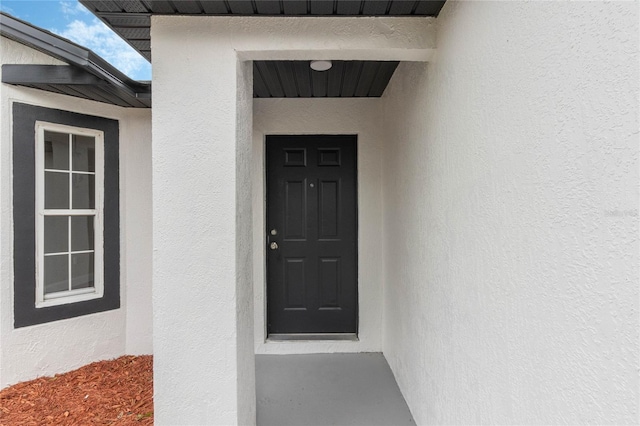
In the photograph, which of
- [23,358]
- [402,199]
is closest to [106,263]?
[23,358]

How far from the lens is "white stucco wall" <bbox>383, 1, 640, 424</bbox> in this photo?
79 centimetres

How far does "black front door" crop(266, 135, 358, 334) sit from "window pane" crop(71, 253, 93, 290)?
174 cm

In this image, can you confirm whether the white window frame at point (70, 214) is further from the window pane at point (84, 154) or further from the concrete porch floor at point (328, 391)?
the concrete porch floor at point (328, 391)

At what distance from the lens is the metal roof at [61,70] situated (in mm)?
2629

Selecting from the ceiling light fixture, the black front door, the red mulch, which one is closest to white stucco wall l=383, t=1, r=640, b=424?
the ceiling light fixture

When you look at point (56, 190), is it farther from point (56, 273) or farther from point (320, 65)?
point (320, 65)

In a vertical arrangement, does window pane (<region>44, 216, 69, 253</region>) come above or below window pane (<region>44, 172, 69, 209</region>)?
below

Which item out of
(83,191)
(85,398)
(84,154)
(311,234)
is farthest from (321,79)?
(85,398)

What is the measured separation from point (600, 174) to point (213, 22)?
6.29 feet

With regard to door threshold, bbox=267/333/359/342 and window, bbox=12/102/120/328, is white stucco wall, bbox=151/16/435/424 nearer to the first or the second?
door threshold, bbox=267/333/359/342

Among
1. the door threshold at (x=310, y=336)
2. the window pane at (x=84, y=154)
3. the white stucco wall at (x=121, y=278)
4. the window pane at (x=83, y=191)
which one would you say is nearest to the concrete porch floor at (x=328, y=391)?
the door threshold at (x=310, y=336)

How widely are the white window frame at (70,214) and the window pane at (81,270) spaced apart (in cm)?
4

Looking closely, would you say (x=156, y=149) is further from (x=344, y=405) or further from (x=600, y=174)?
(x=344, y=405)

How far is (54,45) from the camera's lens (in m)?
2.65
